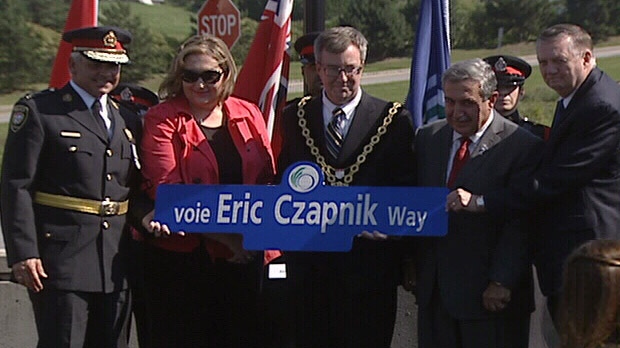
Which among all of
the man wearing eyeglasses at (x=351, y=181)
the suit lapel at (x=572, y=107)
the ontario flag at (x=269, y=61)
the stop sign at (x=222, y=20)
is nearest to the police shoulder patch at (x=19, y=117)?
the man wearing eyeglasses at (x=351, y=181)

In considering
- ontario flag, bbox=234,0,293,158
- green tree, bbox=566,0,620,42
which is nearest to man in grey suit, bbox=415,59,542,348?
ontario flag, bbox=234,0,293,158

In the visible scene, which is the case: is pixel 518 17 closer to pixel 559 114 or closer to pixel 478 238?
pixel 559 114

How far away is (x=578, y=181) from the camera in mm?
3697

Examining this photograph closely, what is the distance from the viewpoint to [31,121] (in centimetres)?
395

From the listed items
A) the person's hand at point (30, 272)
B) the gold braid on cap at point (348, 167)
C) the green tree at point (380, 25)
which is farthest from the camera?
the green tree at point (380, 25)

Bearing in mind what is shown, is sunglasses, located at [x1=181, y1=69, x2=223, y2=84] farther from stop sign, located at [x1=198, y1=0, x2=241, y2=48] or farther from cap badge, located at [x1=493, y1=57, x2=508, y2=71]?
stop sign, located at [x1=198, y1=0, x2=241, y2=48]

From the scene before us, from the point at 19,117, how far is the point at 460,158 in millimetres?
1833

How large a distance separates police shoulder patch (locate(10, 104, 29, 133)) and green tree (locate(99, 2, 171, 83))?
32.6 feet

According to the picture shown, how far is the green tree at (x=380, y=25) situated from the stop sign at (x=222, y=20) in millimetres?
4772

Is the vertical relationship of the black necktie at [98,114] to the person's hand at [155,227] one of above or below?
above

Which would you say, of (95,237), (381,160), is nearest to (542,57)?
(381,160)

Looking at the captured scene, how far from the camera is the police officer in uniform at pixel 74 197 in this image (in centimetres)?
393

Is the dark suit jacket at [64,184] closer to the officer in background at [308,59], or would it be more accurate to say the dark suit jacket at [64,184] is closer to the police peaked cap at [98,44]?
the police peaked cap at [98,44]

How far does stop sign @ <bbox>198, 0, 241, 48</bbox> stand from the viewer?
7617 millimetres
